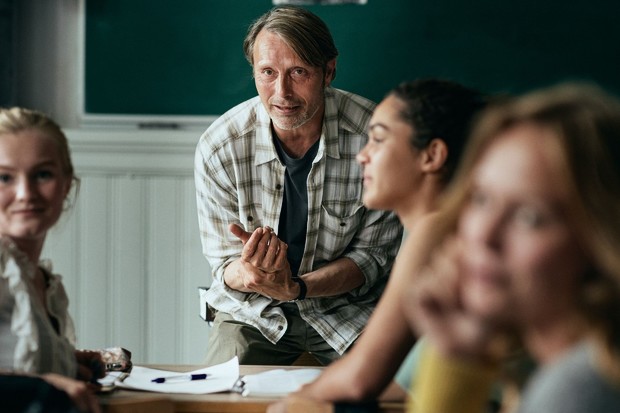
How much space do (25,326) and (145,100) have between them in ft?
6.13

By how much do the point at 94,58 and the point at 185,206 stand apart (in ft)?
1.97

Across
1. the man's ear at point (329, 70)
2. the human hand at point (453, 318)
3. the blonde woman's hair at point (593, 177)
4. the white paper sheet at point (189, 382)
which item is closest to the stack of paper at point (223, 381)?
the white paper sheet at point (189, 382)

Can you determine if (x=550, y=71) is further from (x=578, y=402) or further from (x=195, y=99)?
(x=578, y=402)

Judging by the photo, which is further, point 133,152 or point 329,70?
point 133,152

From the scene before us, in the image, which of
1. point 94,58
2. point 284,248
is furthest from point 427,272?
point 94,58

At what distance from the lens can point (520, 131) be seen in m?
1.02

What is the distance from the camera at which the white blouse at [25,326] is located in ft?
4.89

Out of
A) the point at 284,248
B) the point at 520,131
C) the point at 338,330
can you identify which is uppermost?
the point at 520,131

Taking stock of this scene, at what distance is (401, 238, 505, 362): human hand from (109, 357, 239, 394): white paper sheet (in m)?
0.78

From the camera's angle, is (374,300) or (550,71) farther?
(550,71)

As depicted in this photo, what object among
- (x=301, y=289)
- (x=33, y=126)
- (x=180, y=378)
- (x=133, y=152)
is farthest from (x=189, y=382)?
(x=133, y=152)

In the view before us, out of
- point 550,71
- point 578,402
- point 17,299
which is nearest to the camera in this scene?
point 578,402

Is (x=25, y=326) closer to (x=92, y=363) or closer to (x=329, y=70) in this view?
(x=92, y=363)

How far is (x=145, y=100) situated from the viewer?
10.7 ft
